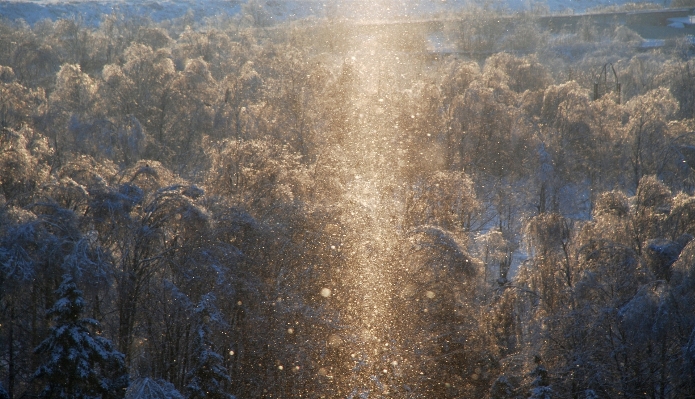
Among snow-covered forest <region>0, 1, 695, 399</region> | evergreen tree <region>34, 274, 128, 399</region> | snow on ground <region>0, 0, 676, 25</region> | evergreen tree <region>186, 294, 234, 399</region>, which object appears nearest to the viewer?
evergreen tree <region>34, 274, 128, 399</region>

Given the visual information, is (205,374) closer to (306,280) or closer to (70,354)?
(70,354)

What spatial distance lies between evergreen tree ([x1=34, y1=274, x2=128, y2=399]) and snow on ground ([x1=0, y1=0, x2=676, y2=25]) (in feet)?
190

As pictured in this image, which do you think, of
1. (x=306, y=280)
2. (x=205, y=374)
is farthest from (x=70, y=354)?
(x=306, y=280)

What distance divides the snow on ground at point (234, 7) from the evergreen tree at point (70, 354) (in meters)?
57.8

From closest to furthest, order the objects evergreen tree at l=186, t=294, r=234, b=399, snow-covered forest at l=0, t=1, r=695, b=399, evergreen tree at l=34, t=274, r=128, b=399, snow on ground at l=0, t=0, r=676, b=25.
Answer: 1. evergreen tree at l=34, t=274, r=128, b=399
2. evergreen tree at l=186, t=294, r=234, b=399
3. snow-covered forest at l=0, t=1, r=695, b=399
4. snow on ground at l=0, t=0, r=676, b=25

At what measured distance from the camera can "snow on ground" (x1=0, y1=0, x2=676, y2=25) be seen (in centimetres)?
6519

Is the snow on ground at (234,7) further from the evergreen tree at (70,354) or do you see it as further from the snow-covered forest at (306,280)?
the evergreen tree at (70,354)

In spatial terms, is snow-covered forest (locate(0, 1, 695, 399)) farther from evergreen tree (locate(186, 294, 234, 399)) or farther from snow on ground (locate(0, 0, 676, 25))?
snow on ground (locate(0, 0, 676, 25))

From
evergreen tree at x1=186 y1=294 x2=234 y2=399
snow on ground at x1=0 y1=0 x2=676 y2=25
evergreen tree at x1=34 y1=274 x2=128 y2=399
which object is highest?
snow on ground at x1=0 y1=0 x2=676 y2=25

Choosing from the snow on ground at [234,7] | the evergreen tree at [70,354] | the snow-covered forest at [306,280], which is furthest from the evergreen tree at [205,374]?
the snow on ground at [234,7]

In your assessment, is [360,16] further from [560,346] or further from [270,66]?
[560,346]

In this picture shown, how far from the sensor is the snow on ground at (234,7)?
214 feet

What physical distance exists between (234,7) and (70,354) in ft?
253

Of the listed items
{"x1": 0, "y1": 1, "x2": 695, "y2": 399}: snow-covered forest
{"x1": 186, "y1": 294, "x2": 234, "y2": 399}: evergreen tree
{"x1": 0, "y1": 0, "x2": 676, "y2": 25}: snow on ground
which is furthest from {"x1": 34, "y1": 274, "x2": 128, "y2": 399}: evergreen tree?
{"x1": 0, "y1": 0, "x2": 676, "y2": 25}: snow on ground
